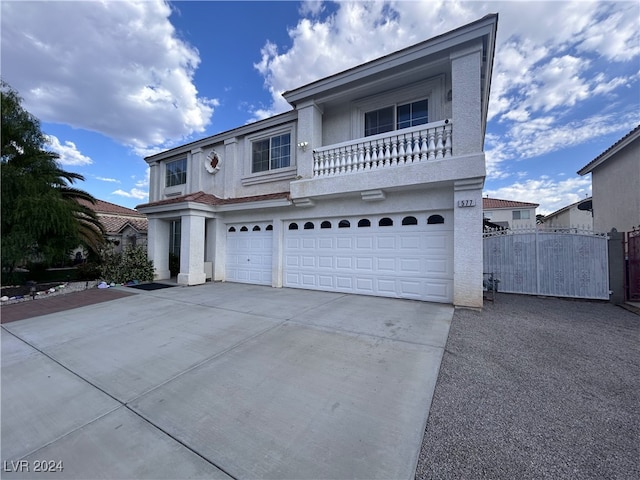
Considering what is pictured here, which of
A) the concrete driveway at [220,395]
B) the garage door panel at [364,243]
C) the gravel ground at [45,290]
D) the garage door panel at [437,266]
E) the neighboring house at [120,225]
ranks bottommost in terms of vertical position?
the concrete driveway at [220,395]

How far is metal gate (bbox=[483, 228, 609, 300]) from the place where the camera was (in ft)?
23.9

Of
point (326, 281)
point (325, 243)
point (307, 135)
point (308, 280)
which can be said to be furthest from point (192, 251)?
point (307, 135)

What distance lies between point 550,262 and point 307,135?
8.51m

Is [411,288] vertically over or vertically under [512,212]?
under

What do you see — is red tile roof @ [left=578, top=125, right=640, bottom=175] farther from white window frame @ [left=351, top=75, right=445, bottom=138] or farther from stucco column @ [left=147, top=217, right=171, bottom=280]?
stucco column @ [left=147, top=217, right=171, bottom=280]

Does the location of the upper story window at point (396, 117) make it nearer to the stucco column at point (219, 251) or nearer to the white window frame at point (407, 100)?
the white window frame at point (407, 100)

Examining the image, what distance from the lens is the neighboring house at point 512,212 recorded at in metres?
27.6

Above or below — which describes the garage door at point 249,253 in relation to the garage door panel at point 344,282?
above

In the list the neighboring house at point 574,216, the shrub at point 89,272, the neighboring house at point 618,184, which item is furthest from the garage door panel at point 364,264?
the neighboring house at point 574,216

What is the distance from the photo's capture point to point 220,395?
282 centimetres

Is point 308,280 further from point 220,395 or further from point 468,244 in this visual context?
point 220,395

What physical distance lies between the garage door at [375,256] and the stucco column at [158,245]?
230 inches

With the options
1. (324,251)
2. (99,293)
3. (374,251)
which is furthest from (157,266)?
(374,251)

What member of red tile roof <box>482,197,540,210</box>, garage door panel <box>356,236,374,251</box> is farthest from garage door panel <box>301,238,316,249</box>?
red tile roof <box>482,197,540,210</box>
